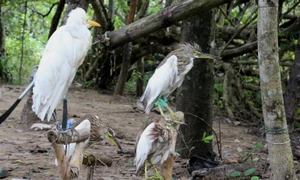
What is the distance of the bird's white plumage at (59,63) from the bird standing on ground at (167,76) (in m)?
0.69

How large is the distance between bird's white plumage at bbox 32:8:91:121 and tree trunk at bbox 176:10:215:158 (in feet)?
7.11

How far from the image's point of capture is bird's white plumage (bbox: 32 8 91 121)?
3.48 metres

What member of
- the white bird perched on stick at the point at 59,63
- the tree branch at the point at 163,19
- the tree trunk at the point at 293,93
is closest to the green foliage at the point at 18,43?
the tree branch at the point at 163,19

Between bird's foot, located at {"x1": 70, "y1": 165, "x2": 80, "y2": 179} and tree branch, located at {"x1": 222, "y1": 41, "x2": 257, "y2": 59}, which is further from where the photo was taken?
tree branch, located at {"x1": 222, "y1": 41, "x2": 257, "y2": 59}

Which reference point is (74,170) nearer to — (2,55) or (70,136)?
(70,136)

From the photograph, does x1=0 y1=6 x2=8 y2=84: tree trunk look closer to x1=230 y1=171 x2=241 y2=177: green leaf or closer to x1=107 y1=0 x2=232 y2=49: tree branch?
x1=107 y1=0 x2=232 y2=49: tree branch

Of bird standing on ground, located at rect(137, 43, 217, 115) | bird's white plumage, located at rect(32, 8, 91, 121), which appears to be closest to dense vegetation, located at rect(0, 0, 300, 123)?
bird standing on ground, located at rect(137, 43, 217, 115)

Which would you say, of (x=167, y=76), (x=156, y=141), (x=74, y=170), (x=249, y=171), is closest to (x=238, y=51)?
(x=249, y=171)

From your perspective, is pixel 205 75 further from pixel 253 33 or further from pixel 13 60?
pixel 13 60

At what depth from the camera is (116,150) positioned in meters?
6.09

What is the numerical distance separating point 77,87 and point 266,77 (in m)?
8.40

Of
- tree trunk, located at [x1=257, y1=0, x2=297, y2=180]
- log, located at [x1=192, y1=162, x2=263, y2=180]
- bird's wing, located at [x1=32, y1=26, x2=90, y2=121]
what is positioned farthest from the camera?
log, located at [x1=192, y1=162, x2=263, y2=180]

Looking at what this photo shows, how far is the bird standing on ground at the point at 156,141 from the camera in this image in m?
3.69

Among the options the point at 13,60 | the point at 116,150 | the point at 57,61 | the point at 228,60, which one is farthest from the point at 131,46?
the point at 57,61
